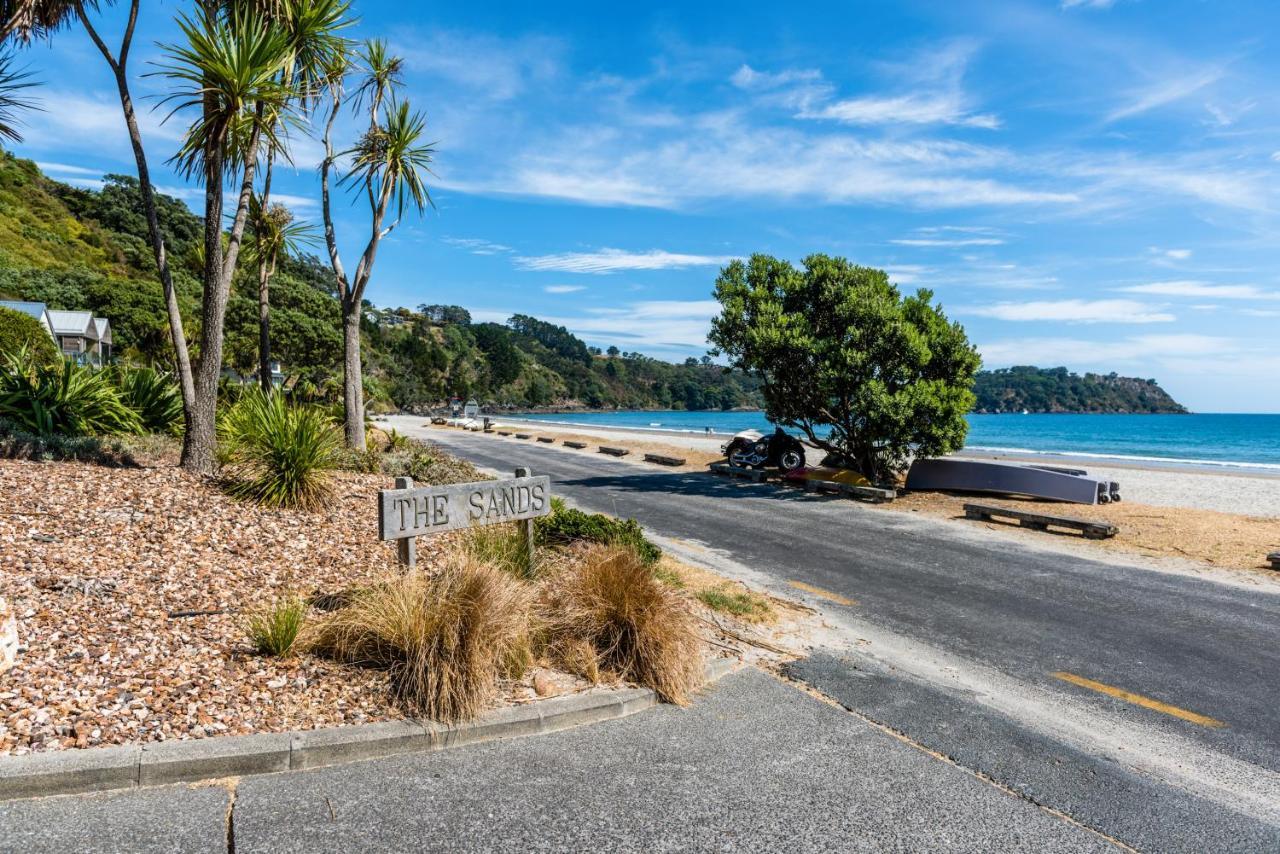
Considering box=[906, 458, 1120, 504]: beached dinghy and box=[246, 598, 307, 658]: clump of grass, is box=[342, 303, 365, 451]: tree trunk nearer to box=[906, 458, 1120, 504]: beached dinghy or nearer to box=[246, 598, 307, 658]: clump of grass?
box=[246, 598, 307, 658]: clump of grass

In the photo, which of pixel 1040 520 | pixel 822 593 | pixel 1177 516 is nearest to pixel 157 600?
pixel 822 593

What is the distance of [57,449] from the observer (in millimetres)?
8852

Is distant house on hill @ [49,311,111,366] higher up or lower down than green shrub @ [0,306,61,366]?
higher up

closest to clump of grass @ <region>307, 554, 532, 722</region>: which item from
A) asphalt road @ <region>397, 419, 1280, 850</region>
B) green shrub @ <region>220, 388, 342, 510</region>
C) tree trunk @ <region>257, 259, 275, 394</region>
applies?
asphalt road @ <region>397, 419, 1280, 850</region>

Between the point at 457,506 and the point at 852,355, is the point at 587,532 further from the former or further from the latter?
the point at 852,355

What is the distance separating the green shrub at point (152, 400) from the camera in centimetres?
1156

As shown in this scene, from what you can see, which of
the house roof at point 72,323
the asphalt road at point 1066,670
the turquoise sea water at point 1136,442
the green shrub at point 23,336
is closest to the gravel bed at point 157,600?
the asphalt road at point 1066,670

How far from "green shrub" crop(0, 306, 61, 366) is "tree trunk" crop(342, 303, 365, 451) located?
22.1 ft

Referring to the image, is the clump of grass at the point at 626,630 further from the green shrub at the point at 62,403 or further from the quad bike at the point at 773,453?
the quad bike at the point at 773,453

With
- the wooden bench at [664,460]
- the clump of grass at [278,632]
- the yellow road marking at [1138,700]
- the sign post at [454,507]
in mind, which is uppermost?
the sign post at [454,507]

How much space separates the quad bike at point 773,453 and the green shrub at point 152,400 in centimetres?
1337

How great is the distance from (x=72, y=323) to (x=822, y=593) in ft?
138

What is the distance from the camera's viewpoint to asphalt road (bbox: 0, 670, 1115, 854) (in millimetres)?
3082

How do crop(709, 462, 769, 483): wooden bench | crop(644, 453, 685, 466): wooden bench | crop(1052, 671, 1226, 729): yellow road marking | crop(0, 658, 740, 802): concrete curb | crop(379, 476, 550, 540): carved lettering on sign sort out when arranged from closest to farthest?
crop(0, 658, 740, 802): concrete curb
crop(1052, 671, 1226, 729): yellow road marking
crop(379, 476, 550, 540): carved lettering on sign
crop(709, 462, 769, 483): wooden bench
crop(644, 453, 685, 466): wooden bench
